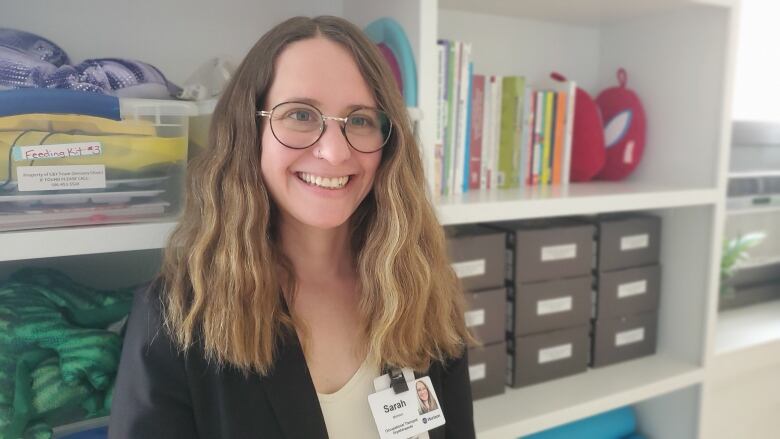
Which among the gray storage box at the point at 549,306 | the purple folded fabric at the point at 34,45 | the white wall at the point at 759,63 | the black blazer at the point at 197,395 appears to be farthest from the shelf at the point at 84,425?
the white wall at the point at 759,63

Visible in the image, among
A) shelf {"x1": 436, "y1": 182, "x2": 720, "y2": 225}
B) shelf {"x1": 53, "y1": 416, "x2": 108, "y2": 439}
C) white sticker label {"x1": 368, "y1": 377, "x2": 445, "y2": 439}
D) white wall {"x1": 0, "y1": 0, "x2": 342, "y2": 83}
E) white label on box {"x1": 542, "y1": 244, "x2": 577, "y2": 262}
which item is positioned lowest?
shelf {"x1": 53, "y1": 416, "x2": 108, "y2": 439}

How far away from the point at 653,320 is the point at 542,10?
0.81 metres

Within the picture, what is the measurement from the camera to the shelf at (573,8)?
1.21m

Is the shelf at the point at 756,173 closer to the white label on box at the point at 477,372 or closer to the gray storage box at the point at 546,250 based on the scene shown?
the gray storage box at the point at 546,250

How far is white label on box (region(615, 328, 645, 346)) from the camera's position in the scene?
133cm

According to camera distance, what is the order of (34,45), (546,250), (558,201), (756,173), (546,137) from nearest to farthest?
(34,45)
(558,201)
(546,250)
(546,137)
(756,173)

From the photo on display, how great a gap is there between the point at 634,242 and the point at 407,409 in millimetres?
759

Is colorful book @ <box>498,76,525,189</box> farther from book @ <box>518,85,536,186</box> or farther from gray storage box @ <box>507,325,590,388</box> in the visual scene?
gray storage box @ <box>507,325,590,388</box>

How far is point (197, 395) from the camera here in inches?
28.2

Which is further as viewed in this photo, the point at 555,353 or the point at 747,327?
the point at 747,327

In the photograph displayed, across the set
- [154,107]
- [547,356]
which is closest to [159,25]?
[154,107]

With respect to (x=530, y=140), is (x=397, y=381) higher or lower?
lower

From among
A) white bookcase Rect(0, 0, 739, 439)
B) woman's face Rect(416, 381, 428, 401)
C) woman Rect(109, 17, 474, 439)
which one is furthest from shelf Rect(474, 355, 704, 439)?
woman Rect(109, 17, 474, 439)

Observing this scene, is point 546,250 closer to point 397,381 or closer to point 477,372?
point 477,372
